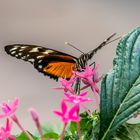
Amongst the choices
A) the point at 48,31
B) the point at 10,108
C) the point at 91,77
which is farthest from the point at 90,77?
the point at 48,31

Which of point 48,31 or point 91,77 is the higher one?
point 48,31

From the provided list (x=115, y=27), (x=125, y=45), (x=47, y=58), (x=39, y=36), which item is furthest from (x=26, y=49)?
(x=115, y=27)

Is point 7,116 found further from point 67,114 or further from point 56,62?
point 56,62

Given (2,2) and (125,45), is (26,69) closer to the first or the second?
(2,2)

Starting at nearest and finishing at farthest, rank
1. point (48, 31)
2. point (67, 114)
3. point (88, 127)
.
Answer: point (67, 114)
point (88, 127)
point (48, 31)

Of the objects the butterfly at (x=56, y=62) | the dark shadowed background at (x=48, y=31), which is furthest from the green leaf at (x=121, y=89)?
the dark shadowed background at (x=48, y=31)

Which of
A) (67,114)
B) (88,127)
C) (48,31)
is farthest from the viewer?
(48,31)

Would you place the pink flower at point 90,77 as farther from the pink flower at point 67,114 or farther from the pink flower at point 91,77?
the pink flower at point 67,114
